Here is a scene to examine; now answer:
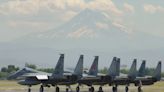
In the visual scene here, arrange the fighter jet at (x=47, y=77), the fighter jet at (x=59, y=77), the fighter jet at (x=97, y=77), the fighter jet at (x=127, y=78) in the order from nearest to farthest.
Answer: the fighter jet at (x=59, y=77), the fighter jet at (x=47, y=77), the fighter jet at (x=97, y=77), the fighter jet at (x=127, y=78)

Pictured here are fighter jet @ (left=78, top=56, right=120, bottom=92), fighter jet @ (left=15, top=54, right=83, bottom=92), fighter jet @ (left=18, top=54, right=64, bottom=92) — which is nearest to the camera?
fighter jet @ (left=15, top=54, right=83, bottom=92)

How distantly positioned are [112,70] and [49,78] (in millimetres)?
9910

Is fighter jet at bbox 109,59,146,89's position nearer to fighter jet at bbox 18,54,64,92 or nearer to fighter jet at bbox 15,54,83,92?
fighter jet at bbox 15,54,83,92

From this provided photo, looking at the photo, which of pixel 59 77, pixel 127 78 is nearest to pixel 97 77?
pixel 59 77

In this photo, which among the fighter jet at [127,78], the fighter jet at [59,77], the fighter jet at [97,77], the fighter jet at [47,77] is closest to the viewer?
the fighter jet at [59,77]

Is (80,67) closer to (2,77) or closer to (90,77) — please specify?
(90,77)

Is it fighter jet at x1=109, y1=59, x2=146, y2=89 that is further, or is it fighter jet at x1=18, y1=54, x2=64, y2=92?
fighter jet at x1=109, y1=59, x2=146, y2=89

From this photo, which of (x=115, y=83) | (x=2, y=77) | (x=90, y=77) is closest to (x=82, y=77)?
(x=90, y=77)

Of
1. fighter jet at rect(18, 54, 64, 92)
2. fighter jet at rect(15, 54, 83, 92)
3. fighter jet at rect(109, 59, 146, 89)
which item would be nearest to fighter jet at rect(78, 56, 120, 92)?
fighter jet at rect(109, 59, 146, 89)

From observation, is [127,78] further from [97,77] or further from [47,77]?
[47,77]

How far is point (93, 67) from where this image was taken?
3246 inches

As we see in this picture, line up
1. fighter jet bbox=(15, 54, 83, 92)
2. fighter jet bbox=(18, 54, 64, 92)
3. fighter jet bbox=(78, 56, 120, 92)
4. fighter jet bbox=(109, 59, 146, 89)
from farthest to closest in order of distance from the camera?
fighter jet bbox=(109, 59, 146, 89) < fighter jet bbox=(78, 56, 120, 92) < fighter jet bbox=(18, 54, 64, 92) < fighter jet bbox=(15, 54, 83, 92)

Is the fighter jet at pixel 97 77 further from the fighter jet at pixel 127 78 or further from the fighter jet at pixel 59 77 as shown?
the fighter jet at pixel 59 77

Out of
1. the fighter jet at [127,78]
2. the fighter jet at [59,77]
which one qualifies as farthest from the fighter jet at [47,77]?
the fighter jet at [127,78]
